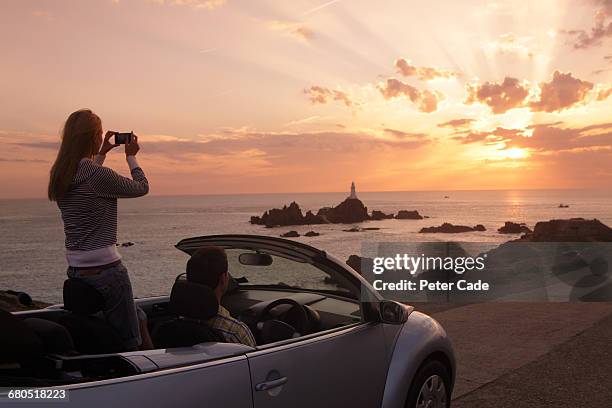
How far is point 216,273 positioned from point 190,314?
0.37 meters

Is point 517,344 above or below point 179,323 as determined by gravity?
below


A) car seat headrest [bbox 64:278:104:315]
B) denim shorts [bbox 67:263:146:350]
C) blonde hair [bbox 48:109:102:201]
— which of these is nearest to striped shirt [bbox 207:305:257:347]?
denim shorts [bbox 67:263:146:350]

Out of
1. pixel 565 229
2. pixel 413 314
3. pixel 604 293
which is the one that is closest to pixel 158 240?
pixel 565 229

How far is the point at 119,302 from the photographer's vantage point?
3.73 m

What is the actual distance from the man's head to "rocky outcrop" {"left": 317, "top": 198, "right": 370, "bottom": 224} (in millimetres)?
109904

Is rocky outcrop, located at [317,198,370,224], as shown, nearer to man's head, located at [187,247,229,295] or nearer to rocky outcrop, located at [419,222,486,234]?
rocky outcrop, located at [419,222,486,234]

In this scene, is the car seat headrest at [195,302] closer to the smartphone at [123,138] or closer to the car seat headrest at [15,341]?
the car seat headrest at [15,341]

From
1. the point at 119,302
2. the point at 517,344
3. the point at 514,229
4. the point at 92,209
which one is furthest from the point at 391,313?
the point at 514,229

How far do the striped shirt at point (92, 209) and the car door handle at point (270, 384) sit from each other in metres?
1.43

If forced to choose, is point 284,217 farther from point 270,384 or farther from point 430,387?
point 270,384

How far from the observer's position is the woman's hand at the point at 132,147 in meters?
4.16

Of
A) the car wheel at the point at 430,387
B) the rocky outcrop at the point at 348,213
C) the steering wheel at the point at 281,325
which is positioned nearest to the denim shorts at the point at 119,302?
the steering wheel at the point at 281,325

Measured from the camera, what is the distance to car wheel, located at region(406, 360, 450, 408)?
4250 millimetres

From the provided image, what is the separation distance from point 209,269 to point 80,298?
79 centimetres
